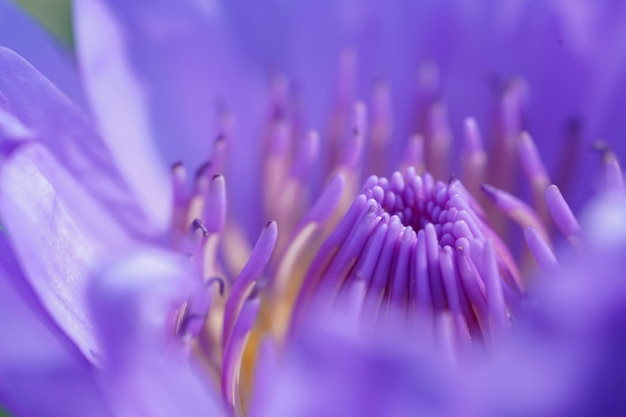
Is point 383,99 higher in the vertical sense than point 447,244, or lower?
higher

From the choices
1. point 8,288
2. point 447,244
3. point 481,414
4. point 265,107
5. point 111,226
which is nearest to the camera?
point 481,414

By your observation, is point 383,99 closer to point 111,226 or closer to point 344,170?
point 344,170

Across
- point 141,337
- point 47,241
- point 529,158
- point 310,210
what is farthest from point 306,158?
point 141,337

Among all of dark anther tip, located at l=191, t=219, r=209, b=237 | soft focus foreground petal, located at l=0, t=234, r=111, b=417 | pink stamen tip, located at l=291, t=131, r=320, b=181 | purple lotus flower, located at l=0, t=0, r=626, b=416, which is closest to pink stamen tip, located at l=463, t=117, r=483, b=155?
purple lotus flower, located at l=0, t=0, r=626, b=416

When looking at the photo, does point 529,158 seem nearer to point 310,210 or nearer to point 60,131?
point 310,210

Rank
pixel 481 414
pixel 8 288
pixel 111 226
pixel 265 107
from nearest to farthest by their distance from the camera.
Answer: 1. pixel 481 414
2. pixel 8 288
3. pixel 111 226
4. pixel 265 107

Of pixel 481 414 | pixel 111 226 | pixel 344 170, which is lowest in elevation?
pixel 481 414

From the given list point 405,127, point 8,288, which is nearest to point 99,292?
point 8,288

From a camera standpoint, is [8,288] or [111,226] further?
[111,226]
